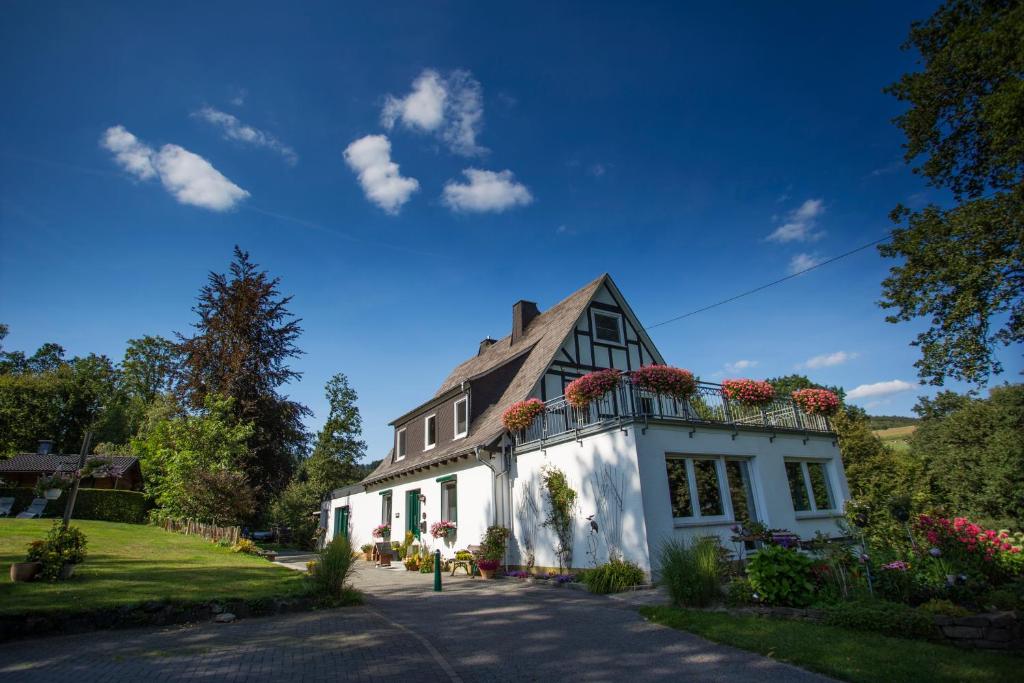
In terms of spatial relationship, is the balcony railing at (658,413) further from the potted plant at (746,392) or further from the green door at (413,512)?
the green door at (413,512)

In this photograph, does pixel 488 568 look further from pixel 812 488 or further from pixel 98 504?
pixel 98 504

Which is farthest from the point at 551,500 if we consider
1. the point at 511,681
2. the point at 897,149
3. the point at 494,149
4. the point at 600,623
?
the point at 897,149

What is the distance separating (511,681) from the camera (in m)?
5.17

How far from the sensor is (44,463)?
1411 inches

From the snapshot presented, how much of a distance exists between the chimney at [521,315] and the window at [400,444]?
6739 mm

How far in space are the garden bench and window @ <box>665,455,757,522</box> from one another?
106 feet

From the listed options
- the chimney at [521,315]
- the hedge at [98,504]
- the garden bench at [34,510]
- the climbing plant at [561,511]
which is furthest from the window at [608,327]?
the garden bench at [34,510]

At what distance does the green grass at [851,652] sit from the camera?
4.84m

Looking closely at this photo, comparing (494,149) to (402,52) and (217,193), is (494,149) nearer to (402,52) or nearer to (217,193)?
(402,52)

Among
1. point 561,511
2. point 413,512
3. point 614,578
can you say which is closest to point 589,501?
point 561,511

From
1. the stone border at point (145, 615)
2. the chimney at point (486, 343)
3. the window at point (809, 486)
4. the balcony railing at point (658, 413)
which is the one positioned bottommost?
the stone border at point (145, 615)

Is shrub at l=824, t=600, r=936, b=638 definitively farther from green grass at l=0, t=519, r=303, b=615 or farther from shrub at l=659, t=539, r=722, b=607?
green grass at l=0, t=519, r=303, b=615

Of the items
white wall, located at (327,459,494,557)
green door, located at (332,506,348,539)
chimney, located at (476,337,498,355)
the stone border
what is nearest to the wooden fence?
white wall, located at (327,459,494,557)

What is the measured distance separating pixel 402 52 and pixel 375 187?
2812mm
